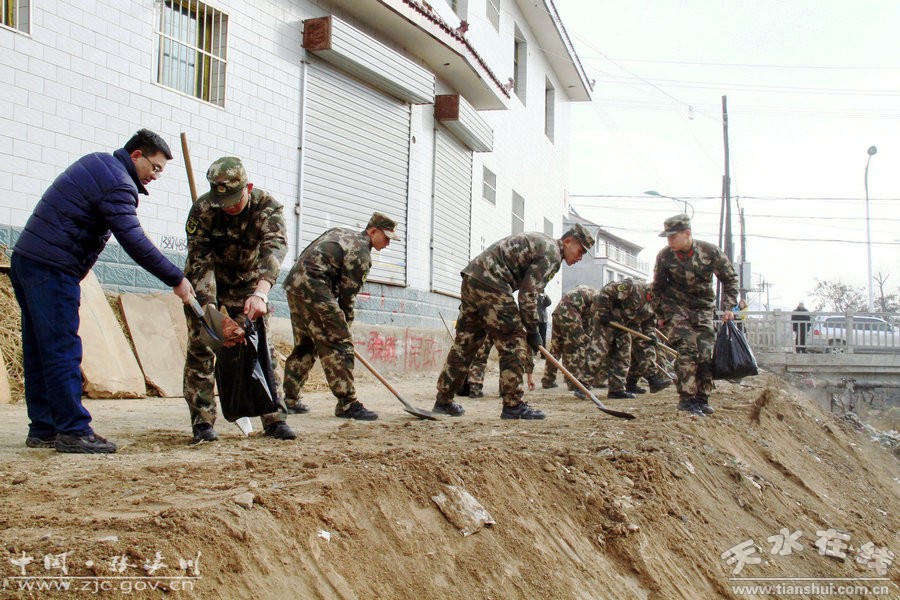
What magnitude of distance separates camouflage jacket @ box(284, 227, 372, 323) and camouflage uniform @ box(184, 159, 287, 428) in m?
1.04

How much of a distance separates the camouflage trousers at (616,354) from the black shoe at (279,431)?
5239mm

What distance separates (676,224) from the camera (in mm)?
6699

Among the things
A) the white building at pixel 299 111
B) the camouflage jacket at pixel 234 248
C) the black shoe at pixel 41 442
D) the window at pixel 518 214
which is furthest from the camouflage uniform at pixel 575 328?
the window at pixel 518 214

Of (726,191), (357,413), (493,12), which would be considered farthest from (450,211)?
(726,191)

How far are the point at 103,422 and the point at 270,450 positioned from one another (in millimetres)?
1742

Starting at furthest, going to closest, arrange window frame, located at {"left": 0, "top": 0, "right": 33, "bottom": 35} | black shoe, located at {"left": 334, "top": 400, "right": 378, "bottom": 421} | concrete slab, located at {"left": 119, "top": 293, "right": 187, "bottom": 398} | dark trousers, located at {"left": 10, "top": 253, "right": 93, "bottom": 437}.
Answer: concrete slab, located at {"left": 119, "top": 293, "right": 187, "bottom": 398} < window frame, located at {"left": 0, "top": 0, "right": 33, "bottom": 35} < black shoe, located at {"left": 334, "top": 400, "right": 378, "bottom": 421} < dark trousers, located at {"left": 10, "top": 253, "right": 93, "bottom": 437}

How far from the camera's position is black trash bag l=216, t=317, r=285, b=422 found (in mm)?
4039

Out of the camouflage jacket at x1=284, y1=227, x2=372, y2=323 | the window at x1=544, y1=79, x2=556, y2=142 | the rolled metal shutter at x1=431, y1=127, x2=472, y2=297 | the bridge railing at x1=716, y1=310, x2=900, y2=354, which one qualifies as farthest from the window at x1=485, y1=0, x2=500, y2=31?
the camouflage jacket at x1=284, y1=227, x2=372, y2=323

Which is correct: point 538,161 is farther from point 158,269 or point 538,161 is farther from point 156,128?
point 158,269

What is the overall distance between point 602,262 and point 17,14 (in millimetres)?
48916

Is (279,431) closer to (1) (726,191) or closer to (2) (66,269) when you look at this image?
(2) (66,269)

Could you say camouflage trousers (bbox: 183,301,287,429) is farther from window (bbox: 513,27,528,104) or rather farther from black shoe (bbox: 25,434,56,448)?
window (bbox: 513,27,528,104)

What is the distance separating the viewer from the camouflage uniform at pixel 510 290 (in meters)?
5.66

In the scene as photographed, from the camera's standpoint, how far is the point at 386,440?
427 centimetres
